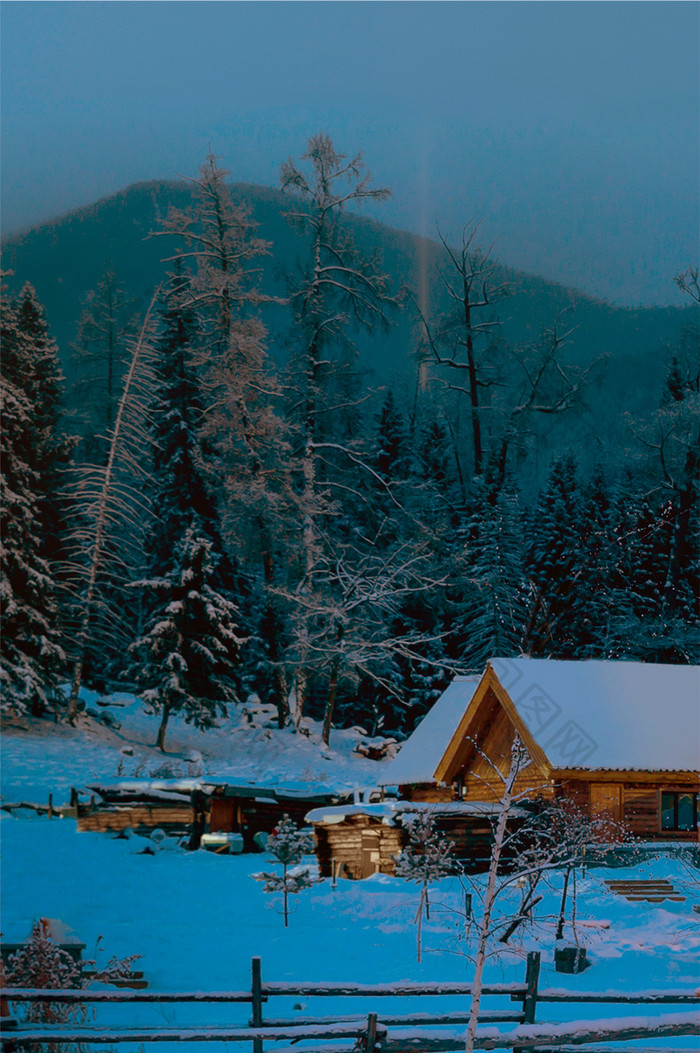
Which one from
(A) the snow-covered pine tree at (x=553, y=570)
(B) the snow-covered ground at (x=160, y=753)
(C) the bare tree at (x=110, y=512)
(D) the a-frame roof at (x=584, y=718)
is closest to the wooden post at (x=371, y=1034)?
(D) the a-frame roof at (x=584, y=718)

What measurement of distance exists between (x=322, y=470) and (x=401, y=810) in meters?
14.0

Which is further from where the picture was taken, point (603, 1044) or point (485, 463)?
point (485, 463)

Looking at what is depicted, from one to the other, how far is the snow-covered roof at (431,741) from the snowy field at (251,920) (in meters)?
2.82

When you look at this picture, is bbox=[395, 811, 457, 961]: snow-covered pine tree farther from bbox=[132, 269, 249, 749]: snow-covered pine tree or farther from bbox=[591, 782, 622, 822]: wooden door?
bbox=[132, 269, 249, 749]: snow-covered pine tree

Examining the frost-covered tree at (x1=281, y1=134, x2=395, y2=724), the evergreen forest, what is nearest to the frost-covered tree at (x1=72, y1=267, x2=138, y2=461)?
the evergreen forest

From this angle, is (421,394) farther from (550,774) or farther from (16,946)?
(16,946)

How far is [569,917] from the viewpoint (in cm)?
1516

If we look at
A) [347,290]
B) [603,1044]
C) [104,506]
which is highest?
[347,290]

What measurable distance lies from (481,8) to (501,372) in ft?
62.7

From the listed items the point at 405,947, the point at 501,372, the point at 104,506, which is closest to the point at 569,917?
the point at 405,947

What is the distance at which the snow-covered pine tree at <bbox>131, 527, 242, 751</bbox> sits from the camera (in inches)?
1070

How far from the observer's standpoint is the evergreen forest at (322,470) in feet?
90.5

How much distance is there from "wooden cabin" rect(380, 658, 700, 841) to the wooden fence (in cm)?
696

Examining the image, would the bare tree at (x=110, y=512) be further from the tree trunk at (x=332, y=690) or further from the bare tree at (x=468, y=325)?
the bare tree at (x=468, y=325)
